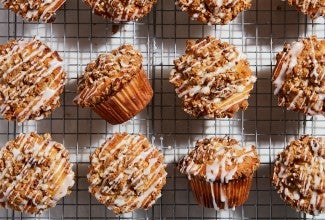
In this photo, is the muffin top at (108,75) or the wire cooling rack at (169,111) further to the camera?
the wire cooling rack at (169,111)

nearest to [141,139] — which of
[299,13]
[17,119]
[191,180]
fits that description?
[191,180]

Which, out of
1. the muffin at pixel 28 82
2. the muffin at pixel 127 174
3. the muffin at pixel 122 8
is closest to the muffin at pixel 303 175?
the muffin at pixel 127 174

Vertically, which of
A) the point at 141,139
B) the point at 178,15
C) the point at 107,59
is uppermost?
the point at 178,15

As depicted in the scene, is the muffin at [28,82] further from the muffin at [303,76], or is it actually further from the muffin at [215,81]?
the muffin at [303,76]

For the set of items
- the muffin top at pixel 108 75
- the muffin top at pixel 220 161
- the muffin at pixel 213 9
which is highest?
the muffin at pixel 213 9

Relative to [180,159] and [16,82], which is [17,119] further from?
[180,159]
